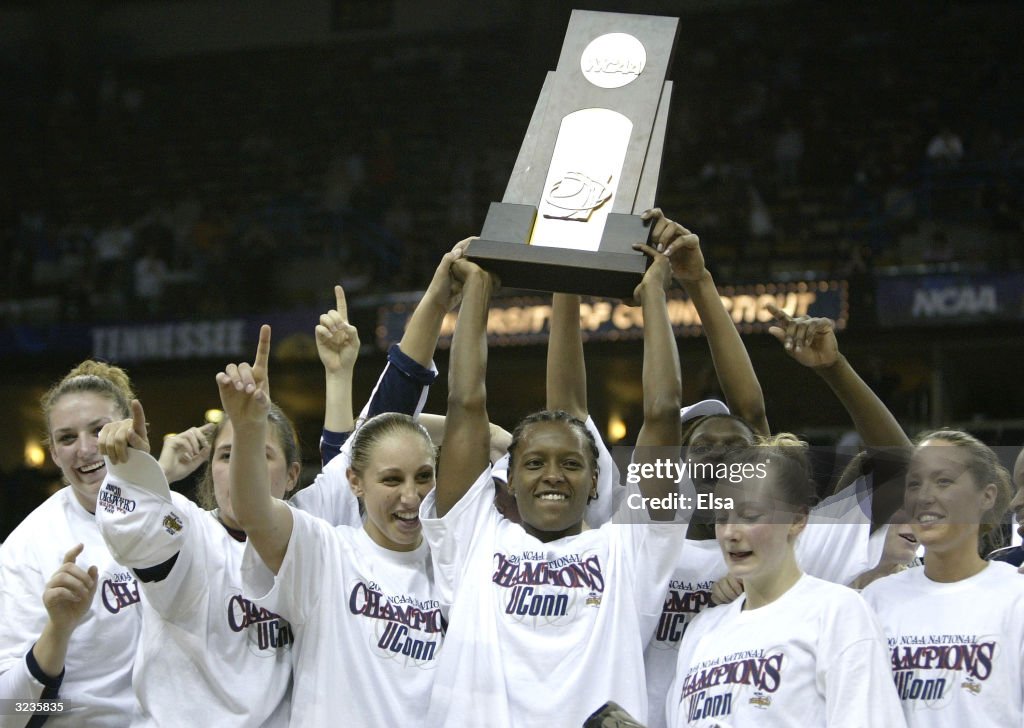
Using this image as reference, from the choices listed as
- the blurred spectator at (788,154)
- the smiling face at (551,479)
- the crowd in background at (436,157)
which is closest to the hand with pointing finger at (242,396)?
the smiling face at (551,479)

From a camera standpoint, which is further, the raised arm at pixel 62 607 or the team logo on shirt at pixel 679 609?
the team logo on shirt at pixel 679 609

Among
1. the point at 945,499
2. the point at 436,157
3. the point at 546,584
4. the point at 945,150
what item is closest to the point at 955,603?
the point at 945,499

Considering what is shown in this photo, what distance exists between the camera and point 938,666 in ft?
9.37

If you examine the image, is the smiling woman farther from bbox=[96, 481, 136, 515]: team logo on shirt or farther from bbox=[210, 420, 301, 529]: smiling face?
bbox=[210, 420, 301, 529]: smiling face

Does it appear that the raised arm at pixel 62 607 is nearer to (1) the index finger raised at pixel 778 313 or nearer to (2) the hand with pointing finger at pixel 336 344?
(2) the hand with pointing finger at pixel 336 344

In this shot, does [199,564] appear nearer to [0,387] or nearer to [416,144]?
[0,387]

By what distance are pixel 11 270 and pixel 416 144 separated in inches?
165

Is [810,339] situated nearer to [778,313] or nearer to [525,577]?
[778,313]

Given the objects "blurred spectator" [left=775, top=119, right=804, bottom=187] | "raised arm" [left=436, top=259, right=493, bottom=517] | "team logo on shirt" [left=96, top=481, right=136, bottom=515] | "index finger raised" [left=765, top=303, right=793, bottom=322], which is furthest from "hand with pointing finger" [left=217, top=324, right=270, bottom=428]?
"blurred spectator" [left=775, top=119, right=804, bottom=187]

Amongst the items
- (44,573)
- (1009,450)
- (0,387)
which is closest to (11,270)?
(0,387)

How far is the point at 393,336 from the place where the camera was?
10055mm

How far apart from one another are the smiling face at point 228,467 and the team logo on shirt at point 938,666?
1.52m

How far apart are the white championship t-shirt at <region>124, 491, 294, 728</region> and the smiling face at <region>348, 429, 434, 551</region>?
34 cm

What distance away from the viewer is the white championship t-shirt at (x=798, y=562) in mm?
3205
